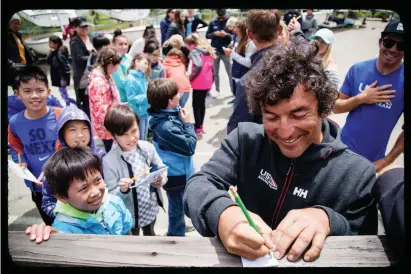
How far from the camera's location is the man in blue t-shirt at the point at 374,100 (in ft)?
7.98

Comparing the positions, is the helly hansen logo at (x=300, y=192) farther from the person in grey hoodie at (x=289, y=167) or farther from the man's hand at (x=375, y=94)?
the man's hand at (x=375, y=94)

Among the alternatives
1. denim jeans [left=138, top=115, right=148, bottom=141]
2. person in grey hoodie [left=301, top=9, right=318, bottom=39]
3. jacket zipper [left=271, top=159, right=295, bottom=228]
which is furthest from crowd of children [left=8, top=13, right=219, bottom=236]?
person in grey hoodie [left=301, top=9, right=318, bottom=39]

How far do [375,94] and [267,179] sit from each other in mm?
1611

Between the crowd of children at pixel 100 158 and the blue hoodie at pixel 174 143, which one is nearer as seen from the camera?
the crowd of children at pixel 100 158

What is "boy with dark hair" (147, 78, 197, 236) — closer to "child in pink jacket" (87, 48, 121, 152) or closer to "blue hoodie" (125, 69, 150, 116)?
"child in pink jacket" (87, 48, 121, 152)

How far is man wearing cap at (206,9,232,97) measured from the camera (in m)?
7.11

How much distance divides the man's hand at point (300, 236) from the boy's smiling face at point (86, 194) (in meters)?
1.17

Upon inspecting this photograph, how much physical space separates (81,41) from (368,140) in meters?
4.51

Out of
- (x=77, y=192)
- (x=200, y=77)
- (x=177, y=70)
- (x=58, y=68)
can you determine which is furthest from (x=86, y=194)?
(x=58, y=68)

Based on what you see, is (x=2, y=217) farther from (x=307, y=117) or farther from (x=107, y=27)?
(x=107, y=27)

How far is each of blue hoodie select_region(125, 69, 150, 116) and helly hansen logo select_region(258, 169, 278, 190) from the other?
10.4 feet

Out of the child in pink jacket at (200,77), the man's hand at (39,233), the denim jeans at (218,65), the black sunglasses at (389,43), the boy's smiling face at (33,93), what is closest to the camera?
the man's hand at (39,233)

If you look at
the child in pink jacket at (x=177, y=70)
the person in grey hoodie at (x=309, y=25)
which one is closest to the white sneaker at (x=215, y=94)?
the child in pink jacket at (x=177, y=70)

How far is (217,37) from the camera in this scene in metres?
7.26
